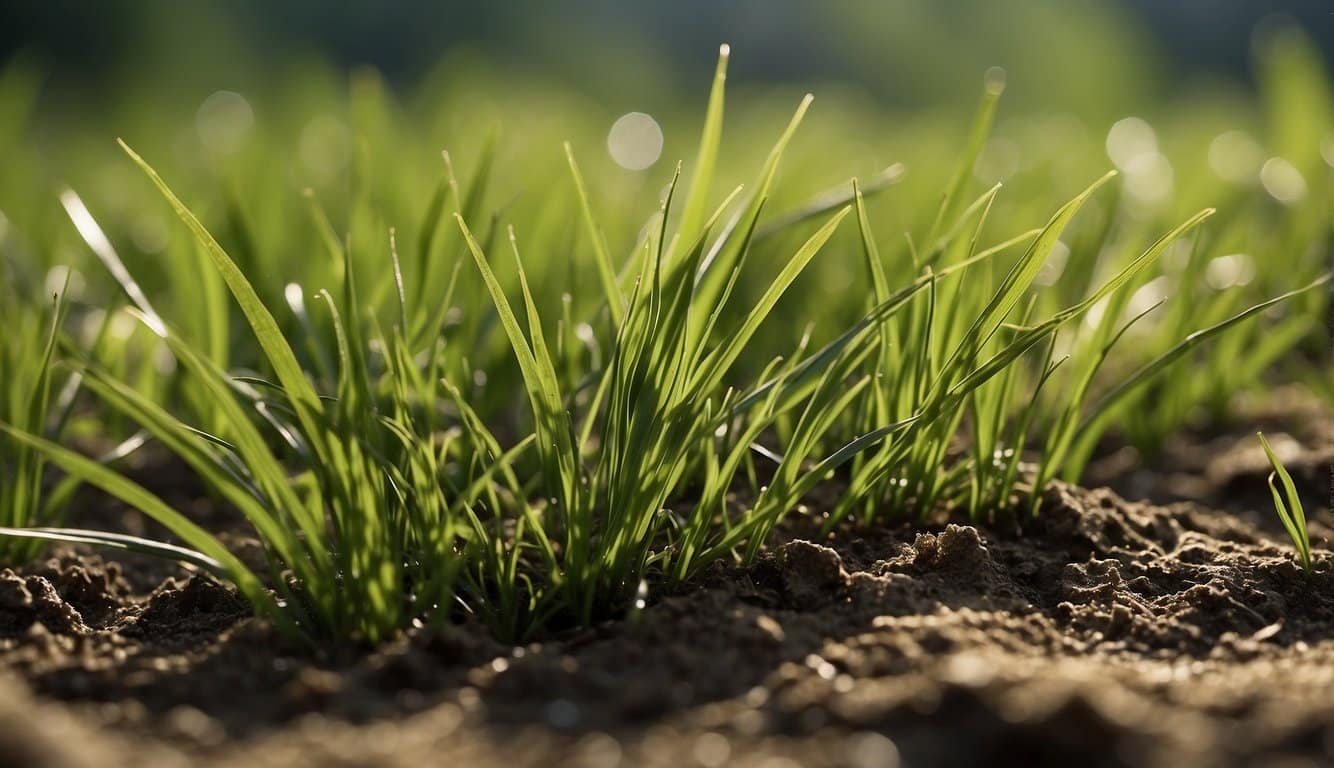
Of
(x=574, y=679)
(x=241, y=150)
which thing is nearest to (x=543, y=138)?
(x=241, y=150)

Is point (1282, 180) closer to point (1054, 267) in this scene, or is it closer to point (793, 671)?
point (1054, 267)

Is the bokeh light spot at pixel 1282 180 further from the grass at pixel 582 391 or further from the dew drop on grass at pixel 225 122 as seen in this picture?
the dew drop on grass at pixel 225 122

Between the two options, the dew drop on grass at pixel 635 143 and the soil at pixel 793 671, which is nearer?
the soil at pixel 793 671

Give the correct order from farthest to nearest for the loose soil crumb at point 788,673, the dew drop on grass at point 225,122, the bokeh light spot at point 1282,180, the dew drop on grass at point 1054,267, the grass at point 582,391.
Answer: the dew drop on grass at point 225,122 → the bokeh light spot at point 1282,180 → the dew drop on grass at point 1054,267 → the grass at point 582,391 → the loose soil crumb at point 788,673

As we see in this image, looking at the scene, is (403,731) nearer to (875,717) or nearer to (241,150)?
(875,717)

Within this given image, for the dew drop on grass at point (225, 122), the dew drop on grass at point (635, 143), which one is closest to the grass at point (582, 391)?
the dew drop on grass at point (225, 122)

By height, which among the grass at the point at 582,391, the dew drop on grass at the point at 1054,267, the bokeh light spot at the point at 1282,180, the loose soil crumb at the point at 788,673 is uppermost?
the bokeh light spot at the point at 1282,180

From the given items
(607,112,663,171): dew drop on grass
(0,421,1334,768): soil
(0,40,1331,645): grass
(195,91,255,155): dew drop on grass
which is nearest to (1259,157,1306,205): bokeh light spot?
(0,40,1331,645): grass
